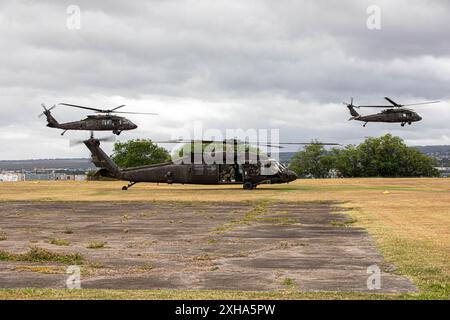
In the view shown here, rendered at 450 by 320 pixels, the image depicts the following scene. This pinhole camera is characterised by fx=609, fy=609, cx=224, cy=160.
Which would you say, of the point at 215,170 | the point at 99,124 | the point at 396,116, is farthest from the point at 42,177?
the point at 215,170

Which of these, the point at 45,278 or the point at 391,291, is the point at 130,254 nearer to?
the point at 45,278

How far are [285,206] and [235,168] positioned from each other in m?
18.7

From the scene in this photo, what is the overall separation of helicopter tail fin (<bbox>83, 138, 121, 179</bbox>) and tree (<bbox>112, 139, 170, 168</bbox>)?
108 m

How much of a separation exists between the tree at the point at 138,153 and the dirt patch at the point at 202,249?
135m

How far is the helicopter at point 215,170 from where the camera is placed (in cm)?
5369

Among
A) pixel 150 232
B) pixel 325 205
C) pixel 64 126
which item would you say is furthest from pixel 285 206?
pixel 64 126

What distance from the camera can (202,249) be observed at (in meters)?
17.8

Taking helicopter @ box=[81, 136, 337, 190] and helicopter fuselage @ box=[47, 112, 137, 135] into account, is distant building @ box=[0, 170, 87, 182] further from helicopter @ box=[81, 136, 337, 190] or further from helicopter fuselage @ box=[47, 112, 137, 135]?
helicopter @ box=[81, 136, 337, 190]

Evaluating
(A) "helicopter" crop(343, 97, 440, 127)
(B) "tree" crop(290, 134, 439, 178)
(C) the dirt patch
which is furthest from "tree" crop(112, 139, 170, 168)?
(C) the dirt patch

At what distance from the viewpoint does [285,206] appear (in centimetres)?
3634

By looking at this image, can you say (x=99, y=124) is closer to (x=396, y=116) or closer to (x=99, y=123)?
(x=99, y=123)

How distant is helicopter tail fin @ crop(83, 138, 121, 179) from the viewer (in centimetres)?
5803

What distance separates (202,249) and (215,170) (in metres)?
37.2

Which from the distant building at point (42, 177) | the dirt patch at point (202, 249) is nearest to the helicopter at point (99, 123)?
the dirt patch at point (202, 249)
